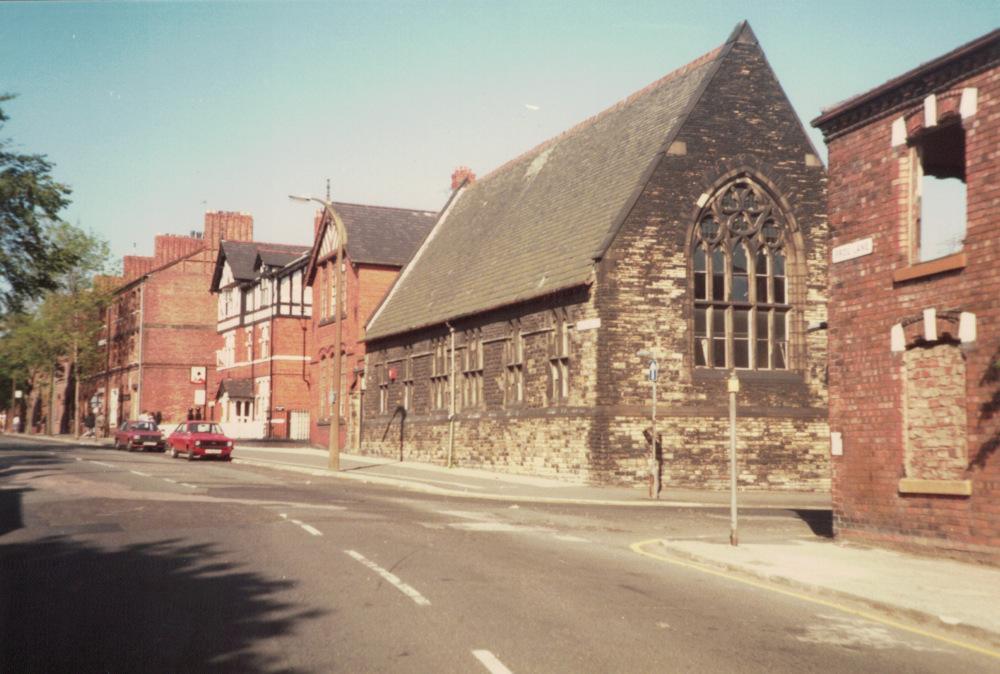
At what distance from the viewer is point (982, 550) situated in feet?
44.3

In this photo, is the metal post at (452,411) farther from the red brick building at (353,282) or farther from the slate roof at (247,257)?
the slate roof at (247,257)

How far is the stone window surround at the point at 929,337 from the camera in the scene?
1387cm

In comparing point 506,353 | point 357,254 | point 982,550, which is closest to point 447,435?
point 506,353

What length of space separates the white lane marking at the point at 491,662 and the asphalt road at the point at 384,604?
2cm

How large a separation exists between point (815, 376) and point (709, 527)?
1309 centimetres

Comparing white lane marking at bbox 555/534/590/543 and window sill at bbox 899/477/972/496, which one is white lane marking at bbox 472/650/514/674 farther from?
window sill at bbox 899/477/972/496

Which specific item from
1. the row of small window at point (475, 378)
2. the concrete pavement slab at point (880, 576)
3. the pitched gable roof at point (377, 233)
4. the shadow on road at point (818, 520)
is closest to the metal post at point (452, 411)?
the row of small window at point (475, 378)

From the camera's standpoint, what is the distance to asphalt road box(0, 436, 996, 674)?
772cm

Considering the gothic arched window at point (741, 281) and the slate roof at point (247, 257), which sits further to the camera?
the slate roof at point (247, 257)

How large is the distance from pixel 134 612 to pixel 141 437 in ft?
143

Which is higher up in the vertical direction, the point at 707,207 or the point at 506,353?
the point at 707,207

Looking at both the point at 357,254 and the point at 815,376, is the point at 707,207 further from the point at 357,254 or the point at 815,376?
the point at 357,254

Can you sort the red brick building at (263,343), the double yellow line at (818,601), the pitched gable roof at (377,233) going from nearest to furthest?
the double yellow line at (818,601)
the pitched gable roof at (377,233)
the red brick building at (263,343)

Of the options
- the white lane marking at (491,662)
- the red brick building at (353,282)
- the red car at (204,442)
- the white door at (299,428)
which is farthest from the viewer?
the white door at (299,428)
